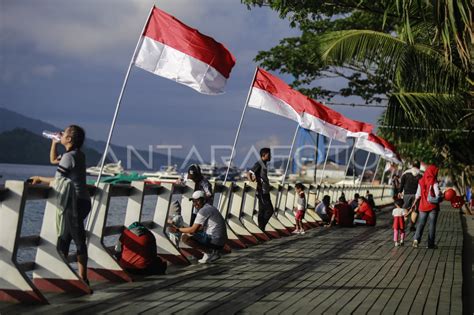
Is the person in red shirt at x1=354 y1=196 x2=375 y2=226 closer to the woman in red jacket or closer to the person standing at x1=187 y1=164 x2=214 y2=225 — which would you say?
the woman in red jacket

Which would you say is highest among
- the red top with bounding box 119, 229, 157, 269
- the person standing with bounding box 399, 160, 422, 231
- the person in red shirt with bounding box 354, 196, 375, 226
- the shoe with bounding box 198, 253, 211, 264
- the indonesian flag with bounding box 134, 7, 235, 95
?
the indonesian flag with bounding box 134, 7, 235, 95

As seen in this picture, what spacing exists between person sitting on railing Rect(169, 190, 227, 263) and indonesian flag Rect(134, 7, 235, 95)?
7.62ft

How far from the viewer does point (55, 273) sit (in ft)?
29.6

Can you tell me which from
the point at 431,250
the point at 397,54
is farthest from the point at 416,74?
the point at 431,250

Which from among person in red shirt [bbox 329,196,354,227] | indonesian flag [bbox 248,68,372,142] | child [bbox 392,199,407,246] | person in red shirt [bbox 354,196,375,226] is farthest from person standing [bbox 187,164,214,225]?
person in red shirt [bbox 354,196,375,226]

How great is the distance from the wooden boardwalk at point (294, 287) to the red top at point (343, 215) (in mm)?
8594

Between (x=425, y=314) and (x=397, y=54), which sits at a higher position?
(x=397, y=54)

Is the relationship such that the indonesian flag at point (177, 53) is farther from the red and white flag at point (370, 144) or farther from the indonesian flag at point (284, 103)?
the red and white flag at point (370, 144)

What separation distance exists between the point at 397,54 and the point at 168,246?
8.38 meters

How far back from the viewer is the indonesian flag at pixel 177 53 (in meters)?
13.9

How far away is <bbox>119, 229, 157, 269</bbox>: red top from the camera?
10.9m

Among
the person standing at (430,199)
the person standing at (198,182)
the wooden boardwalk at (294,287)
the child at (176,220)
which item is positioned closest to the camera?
the wooden boardwalk at (294,287)

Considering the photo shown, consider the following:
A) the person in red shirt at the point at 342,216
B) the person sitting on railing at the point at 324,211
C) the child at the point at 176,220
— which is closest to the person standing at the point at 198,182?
the child at the point at 176,220

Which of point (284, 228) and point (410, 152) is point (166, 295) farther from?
point (410, 152)
